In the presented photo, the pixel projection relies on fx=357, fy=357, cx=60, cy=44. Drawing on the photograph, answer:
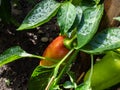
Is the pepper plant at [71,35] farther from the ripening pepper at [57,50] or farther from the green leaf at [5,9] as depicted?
the green leaf at [5,9]

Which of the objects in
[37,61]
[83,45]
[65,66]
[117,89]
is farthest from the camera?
[37,61]

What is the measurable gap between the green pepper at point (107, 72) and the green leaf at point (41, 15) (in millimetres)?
265

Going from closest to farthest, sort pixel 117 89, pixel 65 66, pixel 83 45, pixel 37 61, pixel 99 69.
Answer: pixel 83 45
pixel 65 66
pixel 99 69
pixel 117 89
pixel 37 61

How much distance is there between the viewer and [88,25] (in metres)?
0.98

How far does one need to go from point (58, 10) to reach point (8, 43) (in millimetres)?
504

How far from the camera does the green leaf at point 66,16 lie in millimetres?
985

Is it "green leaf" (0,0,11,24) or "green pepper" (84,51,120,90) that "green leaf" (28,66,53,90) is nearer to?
"green pepper" (84,51,120,90)

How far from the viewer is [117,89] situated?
130 centimetres

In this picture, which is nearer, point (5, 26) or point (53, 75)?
point (53, 75)

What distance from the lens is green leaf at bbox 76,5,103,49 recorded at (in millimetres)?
952

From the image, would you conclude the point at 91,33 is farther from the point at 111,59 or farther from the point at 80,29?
the point at 111,59

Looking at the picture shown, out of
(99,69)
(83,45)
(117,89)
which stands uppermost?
(83,45)

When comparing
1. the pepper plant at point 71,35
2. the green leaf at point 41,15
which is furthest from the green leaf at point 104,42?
the green leaf at point 41,15

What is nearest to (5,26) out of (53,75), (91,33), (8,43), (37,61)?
(8,43)
